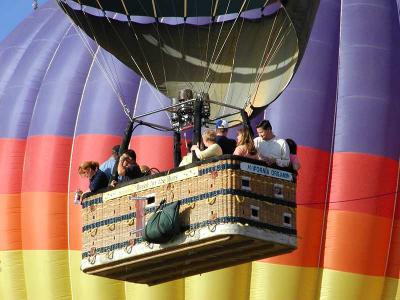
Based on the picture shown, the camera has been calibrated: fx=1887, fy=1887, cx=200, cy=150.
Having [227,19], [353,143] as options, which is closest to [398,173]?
[353,143]

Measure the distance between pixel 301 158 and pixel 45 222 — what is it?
126 inches

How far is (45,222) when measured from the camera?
2194cm

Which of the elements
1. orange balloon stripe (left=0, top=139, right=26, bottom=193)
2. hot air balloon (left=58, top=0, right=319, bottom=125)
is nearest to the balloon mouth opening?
hot air balloon (left=58, top=0, right=319, bottom=125)

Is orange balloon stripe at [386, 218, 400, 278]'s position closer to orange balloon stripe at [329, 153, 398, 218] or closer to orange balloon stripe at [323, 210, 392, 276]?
orange balloon stripe at [323, 210, 392, 276]

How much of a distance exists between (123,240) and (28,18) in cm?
938

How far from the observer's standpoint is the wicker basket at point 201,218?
1498 cm

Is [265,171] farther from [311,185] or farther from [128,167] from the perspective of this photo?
[311,185]

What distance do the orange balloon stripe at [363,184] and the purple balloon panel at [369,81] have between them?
0.11 metres

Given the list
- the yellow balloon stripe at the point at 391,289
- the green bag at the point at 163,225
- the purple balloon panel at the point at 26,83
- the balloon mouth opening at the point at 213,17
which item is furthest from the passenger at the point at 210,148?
the purple balloon panel at the point at 26,83

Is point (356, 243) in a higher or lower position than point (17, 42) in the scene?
lower

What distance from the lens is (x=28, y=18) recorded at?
24750 millimetres

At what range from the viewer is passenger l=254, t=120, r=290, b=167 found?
1502 centimetres

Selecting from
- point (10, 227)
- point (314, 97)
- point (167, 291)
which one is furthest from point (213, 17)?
point (10, 227)

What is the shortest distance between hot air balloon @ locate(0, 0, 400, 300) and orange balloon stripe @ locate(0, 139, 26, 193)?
17 mm
